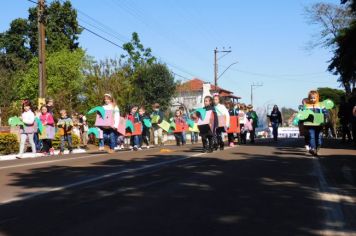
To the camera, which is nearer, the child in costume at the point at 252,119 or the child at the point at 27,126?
the child at the point at 27,126

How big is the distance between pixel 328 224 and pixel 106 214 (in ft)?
8.10

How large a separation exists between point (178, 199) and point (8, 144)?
13.2 meters

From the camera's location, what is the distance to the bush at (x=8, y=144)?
19156 mm

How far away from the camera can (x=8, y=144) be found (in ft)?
63.7

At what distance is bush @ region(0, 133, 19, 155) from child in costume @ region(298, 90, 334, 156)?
981 centimetres

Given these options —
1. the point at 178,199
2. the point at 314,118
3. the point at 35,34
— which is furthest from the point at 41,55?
the point at 35,34

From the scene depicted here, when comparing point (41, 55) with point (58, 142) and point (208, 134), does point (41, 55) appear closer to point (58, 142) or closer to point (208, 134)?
point (58, 142)

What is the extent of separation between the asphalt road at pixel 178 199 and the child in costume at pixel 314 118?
3639mm

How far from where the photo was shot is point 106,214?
21.5 feet

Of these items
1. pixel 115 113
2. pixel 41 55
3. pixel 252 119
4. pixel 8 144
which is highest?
pixel 41 55

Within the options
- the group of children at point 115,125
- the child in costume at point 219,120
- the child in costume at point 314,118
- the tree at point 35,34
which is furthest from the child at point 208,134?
the tree at point 35,34

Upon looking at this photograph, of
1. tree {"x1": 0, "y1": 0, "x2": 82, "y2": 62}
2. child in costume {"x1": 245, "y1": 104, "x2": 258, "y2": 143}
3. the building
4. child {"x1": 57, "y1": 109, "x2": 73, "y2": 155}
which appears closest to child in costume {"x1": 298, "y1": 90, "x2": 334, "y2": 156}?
child {"x1": 57, "y1": 109, "x2": 73, "y2": 155}

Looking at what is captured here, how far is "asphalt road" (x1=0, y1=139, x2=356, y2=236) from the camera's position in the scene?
5.94m

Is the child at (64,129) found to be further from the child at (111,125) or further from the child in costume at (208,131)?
the child in costume at (208,131)
